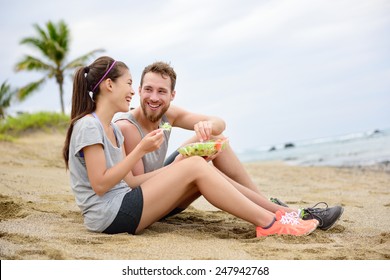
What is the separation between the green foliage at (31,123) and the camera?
16.9 metres

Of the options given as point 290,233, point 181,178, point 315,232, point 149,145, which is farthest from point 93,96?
point 315,232

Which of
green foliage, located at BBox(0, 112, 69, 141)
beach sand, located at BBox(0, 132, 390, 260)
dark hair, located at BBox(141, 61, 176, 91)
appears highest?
dark hair, located at BBox(141, 61, 176, 91)

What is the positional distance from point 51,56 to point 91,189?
22.0m

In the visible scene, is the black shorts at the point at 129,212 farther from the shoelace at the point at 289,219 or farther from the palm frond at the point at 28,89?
the palm frond at the point at 28,89

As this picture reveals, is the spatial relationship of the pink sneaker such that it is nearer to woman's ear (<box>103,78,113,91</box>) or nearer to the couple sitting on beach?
the couple sitting on beach

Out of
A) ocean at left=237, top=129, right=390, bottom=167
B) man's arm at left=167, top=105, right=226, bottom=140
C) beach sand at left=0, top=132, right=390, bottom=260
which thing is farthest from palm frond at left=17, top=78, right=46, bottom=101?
man's arm at left=167, top=105, right=226, bottom=140

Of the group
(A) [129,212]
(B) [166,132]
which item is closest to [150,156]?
(B) [166,132]

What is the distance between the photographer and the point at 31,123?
56.0ft

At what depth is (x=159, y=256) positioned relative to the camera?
271cm

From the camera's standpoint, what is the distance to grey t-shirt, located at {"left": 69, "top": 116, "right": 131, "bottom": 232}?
3.03 metres

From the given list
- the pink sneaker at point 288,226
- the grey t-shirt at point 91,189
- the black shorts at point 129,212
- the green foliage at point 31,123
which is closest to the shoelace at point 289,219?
the pink sneaker at point 288,226

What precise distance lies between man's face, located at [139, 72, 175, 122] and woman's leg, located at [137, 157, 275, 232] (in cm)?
73

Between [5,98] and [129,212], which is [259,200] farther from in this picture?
[5,98]
